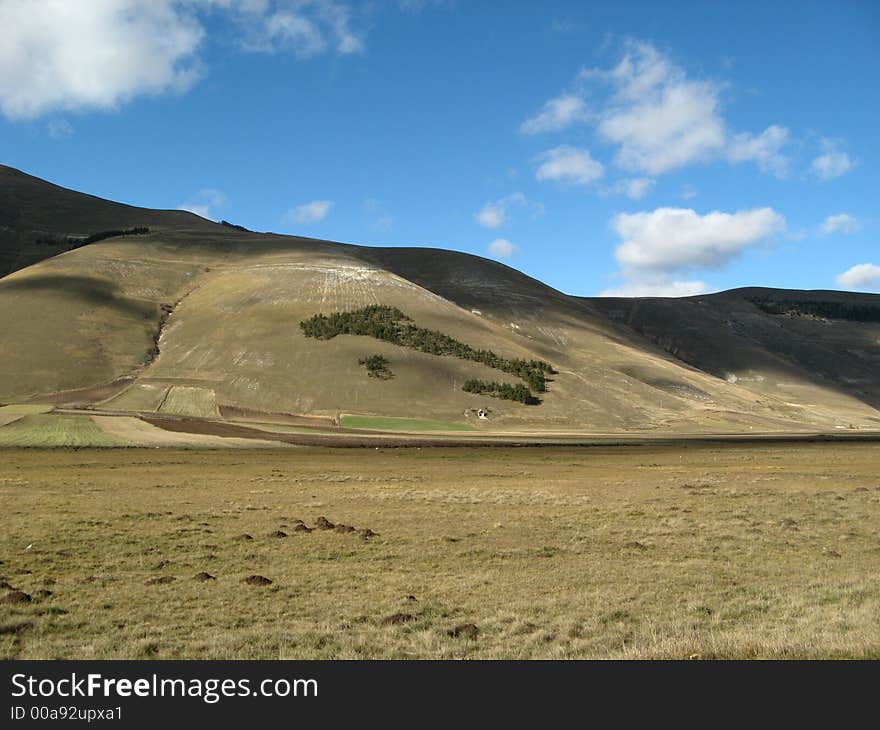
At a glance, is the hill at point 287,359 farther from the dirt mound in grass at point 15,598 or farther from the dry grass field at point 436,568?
the dirt mound in grass at point 15,598

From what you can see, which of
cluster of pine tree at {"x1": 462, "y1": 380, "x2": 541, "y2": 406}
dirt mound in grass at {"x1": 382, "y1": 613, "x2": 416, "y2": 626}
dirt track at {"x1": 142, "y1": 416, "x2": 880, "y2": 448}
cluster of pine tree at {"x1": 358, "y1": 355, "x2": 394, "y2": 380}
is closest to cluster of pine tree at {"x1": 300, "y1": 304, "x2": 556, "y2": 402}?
cluster of pine tree at {"x1": 462, "y1": 380, "x2": 541, "y2": 406}

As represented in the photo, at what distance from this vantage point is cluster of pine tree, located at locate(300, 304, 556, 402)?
13938cm

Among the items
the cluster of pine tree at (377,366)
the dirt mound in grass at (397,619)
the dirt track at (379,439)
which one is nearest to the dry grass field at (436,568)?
the dirt mound in grass at (397,619)

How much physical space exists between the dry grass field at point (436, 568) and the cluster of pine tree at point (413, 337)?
3665 inches

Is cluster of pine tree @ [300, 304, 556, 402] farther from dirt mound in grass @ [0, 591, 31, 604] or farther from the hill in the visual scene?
dirt mound in grass @ [0, 591, 31, 604]

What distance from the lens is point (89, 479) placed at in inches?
1729

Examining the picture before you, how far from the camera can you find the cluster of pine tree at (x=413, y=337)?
139 metres

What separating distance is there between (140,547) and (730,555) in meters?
19.5

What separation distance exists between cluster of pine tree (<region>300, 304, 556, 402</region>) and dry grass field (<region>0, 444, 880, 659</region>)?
93.1m

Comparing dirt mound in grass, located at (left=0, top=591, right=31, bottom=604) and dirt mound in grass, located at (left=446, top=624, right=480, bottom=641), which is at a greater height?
dirt mound in grass, located at (left=446, top=624, right=480, bottom=641)

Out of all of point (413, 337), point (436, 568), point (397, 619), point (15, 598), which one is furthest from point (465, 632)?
point (413, 337)

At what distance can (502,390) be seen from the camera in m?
129
